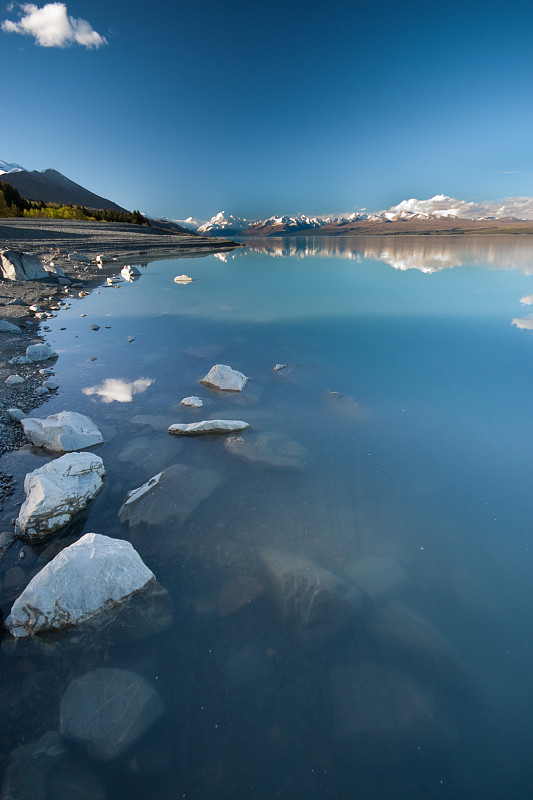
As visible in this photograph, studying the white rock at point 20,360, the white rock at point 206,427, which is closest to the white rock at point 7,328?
the white rock at point 20,360

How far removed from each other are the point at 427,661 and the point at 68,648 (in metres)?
3.16

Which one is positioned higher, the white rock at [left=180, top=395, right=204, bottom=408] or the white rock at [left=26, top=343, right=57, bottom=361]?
the white rock at [left=26, top=343, right=57, bottom=361]

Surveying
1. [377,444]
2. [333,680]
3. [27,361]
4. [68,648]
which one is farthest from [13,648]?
[27,361]

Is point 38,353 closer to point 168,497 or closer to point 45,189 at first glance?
point 168,497

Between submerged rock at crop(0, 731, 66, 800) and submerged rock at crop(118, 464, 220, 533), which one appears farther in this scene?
submerged rock at crop(118, 464, 220, 533)

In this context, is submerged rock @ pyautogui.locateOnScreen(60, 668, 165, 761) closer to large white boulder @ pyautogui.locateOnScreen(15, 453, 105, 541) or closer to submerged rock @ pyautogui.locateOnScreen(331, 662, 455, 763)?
submerged rock @ pyautogui.locateOnScreen(331, 662, 455, 763)

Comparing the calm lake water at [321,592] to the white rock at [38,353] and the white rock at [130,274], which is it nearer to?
the white rock at [38,353]

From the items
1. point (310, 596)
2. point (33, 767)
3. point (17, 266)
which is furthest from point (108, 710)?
point (17, 266)

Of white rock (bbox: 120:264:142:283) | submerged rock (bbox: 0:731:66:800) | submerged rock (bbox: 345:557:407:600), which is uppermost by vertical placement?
white rock (bbox: 120:264:142:283)

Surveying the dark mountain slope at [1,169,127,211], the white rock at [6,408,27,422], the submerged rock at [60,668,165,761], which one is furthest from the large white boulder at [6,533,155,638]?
the dark mountain slope at [1,169,127,211]

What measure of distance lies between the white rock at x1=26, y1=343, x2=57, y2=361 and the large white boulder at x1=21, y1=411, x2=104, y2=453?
4028mm

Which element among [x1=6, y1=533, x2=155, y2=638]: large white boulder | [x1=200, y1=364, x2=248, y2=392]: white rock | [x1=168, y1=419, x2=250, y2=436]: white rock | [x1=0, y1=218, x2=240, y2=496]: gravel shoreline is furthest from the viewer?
[x1=200, y1=364, x2=248, y2=392]: white rock

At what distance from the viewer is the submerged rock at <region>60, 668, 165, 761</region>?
236 cm

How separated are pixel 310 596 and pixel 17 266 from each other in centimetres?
2170
